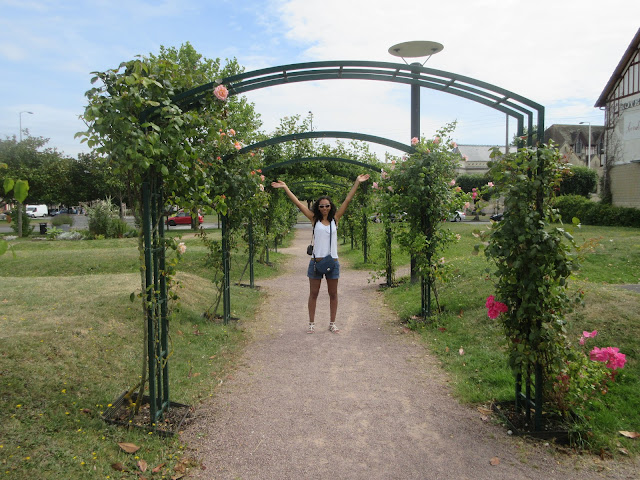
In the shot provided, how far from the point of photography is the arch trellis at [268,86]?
327 centimetres

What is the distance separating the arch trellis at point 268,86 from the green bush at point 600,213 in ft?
54.4

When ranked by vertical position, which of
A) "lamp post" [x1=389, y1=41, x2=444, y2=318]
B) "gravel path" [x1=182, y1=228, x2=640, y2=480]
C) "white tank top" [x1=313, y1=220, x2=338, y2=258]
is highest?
"lamp post" [x1=389, y1=41, x2=444, y2=318]

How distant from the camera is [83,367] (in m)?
4.02

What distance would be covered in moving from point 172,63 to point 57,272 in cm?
831

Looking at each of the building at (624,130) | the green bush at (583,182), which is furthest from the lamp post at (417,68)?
the green bush at (583,182)

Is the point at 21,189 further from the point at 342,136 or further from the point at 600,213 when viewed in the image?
the point at 600,213

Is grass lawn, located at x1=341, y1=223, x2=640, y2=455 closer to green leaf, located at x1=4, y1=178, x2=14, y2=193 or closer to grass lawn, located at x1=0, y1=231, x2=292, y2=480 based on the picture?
grass lawn, located at x1=0, y1=231, x2=292, y2=480

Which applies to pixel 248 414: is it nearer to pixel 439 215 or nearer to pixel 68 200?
pixel 439 215

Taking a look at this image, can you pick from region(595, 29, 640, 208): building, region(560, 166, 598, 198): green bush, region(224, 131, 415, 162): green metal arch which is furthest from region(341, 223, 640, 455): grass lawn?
region(560, 166, 598, 198): green bush

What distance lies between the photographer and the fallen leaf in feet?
9.56

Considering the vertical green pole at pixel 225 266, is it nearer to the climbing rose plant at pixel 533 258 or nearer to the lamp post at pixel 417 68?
the lamp post at pixel 417 68

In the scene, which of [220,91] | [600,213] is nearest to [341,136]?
[220,91]

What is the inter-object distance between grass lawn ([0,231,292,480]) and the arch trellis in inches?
16.1

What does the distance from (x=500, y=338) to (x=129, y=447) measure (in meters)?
3.96
